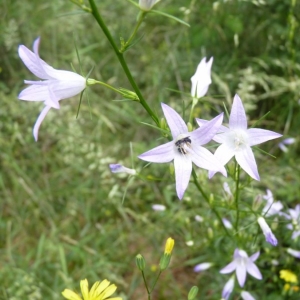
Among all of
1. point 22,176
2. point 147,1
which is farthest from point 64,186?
point 147,1

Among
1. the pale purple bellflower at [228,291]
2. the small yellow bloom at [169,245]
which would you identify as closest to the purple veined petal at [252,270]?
the pale purple bellflower at [228,291]

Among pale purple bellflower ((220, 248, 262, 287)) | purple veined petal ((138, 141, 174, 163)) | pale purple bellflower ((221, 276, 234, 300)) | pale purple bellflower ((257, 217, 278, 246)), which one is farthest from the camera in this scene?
pale purple bellflower ((221, 276, 234, 300))

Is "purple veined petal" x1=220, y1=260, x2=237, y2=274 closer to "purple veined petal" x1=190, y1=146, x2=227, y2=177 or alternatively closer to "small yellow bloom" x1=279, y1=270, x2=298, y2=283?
"small yellow bloom" x1=279, y1=270, x2=298, y2=283

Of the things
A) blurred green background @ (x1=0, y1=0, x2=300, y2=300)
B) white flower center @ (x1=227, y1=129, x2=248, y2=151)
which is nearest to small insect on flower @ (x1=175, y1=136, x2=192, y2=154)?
white flower center @ (x1=227, y1=129, x2=248, y2=151)

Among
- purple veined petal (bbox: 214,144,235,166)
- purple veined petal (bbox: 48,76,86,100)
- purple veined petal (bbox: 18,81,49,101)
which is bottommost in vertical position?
purple veined petal (bbox: 214,144,235,166)

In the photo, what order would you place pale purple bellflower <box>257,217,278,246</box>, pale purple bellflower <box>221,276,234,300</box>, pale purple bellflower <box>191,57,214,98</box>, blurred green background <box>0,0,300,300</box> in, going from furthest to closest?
blurred green background <box>0,0,300,300</box>
pale purple bellflower <box>221,276,234,300</box>
pale purple bellflower <box>191,57,214,98</box>
pale purple bellflower <box>257,217,278,246</box>

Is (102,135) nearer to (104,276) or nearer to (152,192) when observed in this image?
(152,192)

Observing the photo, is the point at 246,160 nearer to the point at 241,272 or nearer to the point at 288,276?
the point at 241,272

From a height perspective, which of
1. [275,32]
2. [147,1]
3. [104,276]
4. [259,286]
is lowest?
[104,276]
